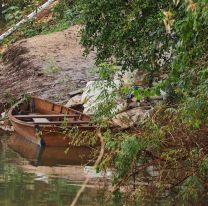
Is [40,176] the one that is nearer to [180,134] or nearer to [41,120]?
[180,134]

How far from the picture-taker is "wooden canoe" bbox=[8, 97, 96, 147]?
52.6 feet

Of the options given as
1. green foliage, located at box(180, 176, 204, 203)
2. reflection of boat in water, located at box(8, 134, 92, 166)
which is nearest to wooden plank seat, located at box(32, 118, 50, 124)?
reflection of boat in water, located at box(8, 134, 92, 166)

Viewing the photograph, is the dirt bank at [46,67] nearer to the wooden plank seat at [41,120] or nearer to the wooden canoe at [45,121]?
the wooden canoe at [45,121]

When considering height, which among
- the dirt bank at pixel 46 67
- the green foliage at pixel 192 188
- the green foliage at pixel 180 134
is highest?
the green foliage at pixel 180 134

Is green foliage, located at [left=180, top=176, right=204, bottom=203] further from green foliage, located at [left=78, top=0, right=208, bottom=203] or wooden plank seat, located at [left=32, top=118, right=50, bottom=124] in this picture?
wooden plank seat, located at [left=32, top=118, right=50, bottom=124]

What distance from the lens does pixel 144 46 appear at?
14617 mm

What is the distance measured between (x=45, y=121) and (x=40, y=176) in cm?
465

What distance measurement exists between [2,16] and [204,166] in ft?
90.9

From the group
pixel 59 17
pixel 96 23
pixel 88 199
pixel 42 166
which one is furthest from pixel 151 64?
pixel 59 17

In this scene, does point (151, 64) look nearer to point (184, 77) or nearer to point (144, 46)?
point (144, 46)

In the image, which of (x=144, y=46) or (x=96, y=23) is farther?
(x=96, y=23)

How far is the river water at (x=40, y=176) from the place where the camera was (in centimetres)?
1065

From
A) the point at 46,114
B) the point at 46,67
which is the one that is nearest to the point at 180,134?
the point at 46,114

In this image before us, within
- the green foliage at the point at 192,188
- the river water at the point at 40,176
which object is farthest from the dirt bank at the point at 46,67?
the green foliage at the point at 192,188
